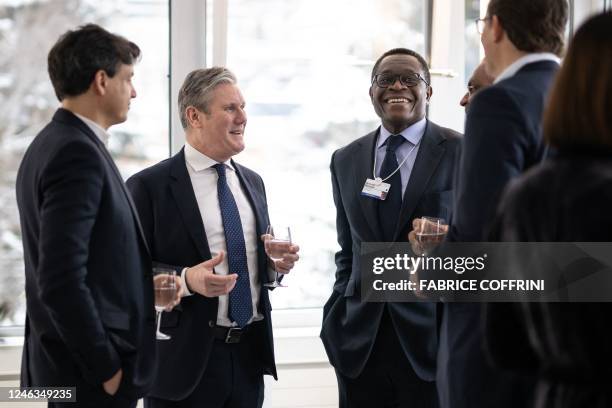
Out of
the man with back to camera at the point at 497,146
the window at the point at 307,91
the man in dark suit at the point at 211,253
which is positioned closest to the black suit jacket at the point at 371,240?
the man in dark suit at the point at 211,253

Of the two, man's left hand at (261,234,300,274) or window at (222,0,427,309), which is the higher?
window at (222,0,427,309)

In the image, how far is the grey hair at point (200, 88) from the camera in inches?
123

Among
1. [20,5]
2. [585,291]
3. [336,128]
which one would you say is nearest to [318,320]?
[336,128]

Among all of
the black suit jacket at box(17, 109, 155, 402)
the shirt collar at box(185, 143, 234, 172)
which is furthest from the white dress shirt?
the black suit jacket at box(17, 109, 155, 402)

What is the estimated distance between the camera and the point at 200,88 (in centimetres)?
316

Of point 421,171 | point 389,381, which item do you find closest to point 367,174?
point 421,171

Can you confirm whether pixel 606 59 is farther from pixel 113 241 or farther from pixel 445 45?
pixel 445 45

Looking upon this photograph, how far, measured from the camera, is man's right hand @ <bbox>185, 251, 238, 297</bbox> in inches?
108

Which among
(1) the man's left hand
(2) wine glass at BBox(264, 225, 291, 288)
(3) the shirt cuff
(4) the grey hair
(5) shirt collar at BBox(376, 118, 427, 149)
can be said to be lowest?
(3) the shirt cuff

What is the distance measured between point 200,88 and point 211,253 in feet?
2.04

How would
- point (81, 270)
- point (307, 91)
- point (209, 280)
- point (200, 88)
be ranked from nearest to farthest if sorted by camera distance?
point (81, 270) < point (209, 280) < point (200, 88) < point (307, 91)

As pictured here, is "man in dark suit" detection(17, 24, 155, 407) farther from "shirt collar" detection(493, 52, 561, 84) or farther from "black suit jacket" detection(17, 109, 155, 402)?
"shirt collar" detection(493, 52, 561, 84)

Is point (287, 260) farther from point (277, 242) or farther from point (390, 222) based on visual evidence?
point (390, 222)

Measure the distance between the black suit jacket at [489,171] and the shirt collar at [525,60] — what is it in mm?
12
